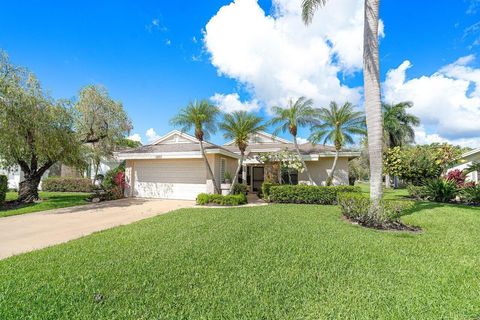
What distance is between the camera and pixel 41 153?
11.8m

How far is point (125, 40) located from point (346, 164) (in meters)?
17.2

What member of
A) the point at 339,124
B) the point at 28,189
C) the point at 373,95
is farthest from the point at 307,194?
the point at 28,189

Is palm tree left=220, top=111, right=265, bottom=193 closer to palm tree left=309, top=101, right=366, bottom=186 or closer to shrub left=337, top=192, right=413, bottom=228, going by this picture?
palm tree left=309, top=101, right=366, bottom=186

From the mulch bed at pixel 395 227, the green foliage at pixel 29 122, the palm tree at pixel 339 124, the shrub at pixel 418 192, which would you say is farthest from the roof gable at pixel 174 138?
the shrub at pixel 418 192

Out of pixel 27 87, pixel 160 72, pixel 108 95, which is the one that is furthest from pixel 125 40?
pixel 27 87

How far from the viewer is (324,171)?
18109 mm

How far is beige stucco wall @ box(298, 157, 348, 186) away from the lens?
17.5 meters

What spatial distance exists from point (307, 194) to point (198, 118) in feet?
26.5

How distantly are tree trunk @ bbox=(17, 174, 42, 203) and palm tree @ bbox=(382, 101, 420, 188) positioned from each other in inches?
1388

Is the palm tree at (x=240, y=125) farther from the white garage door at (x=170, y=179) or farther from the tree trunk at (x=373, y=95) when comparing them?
the tree trunk at (x=373, y=95)

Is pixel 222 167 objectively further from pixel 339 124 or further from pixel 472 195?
pixel 472 195

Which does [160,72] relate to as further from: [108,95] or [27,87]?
[27,87]

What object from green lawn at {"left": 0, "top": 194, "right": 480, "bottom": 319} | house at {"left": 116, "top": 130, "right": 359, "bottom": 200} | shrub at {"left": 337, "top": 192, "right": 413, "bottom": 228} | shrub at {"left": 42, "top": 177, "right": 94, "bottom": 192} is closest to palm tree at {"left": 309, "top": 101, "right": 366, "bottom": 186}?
house at {"left": 116, "top": 130, "right": 359, "bottom": 200}

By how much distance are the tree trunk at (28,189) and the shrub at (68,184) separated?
7984 millimetres
